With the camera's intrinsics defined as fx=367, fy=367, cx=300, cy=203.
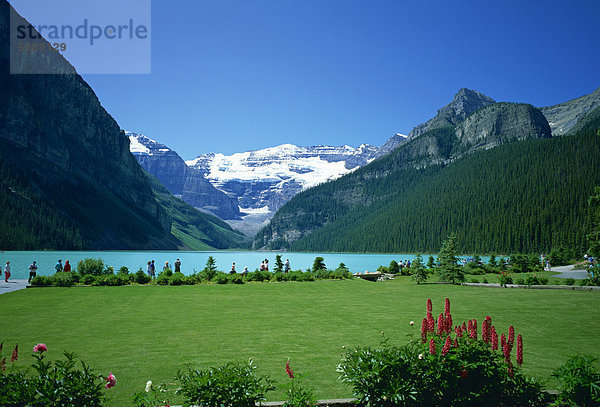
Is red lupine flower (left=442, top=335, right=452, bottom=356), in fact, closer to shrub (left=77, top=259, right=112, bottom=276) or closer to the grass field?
the grass field

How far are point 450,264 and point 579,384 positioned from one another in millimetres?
32223

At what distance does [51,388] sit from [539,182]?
170m

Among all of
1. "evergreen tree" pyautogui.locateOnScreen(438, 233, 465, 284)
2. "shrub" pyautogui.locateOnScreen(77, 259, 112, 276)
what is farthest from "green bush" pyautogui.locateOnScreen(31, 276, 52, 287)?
"evergreen tree" pyautogui.locateOnScreen(438, 233, 465, 284)

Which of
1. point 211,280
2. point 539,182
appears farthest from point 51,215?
point 539,182

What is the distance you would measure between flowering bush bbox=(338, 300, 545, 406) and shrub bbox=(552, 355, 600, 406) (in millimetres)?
611

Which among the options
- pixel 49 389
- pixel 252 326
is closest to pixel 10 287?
pixel 252 326

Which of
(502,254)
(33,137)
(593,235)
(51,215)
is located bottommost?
(502,254)

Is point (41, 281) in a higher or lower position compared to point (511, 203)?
lower

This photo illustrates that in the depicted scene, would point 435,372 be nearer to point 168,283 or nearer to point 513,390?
point 513,390

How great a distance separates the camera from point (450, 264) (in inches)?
1446

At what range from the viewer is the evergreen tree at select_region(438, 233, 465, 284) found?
3581 centimetres

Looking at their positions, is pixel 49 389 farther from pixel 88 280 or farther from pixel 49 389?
pixel 88 280

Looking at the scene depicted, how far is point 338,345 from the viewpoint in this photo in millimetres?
12070

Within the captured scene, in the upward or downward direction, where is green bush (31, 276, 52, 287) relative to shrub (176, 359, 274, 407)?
downward
